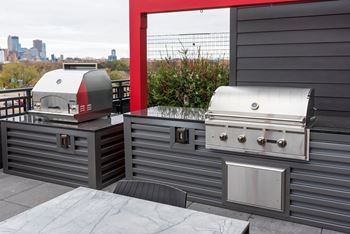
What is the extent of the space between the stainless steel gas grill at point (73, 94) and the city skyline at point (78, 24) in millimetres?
838

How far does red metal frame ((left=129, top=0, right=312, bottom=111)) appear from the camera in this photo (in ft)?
11.5

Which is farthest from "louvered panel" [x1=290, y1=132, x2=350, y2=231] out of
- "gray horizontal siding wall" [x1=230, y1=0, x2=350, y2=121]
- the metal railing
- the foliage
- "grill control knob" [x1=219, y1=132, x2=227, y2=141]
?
the metal railing

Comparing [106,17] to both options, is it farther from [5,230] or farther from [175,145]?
[5,230]

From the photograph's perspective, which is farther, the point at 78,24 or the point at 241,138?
the point at 78,24

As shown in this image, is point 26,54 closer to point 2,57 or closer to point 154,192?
point 2,57

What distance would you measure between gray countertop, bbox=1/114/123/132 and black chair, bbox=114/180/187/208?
177 cm

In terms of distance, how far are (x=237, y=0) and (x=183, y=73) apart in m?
3.00

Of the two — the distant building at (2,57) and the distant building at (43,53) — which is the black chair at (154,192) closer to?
the distant building at (2,57)

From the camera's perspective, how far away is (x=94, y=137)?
11.5 feet

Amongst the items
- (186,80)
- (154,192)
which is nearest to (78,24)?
(186,80)

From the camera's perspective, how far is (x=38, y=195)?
3498mm

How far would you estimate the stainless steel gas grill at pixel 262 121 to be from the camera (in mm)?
2705

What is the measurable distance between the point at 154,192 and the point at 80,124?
2196 millimetres

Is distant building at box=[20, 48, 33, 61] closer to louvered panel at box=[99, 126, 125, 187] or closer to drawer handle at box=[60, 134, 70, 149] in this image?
drawer handle at box=[60, 134, 70, 149]
